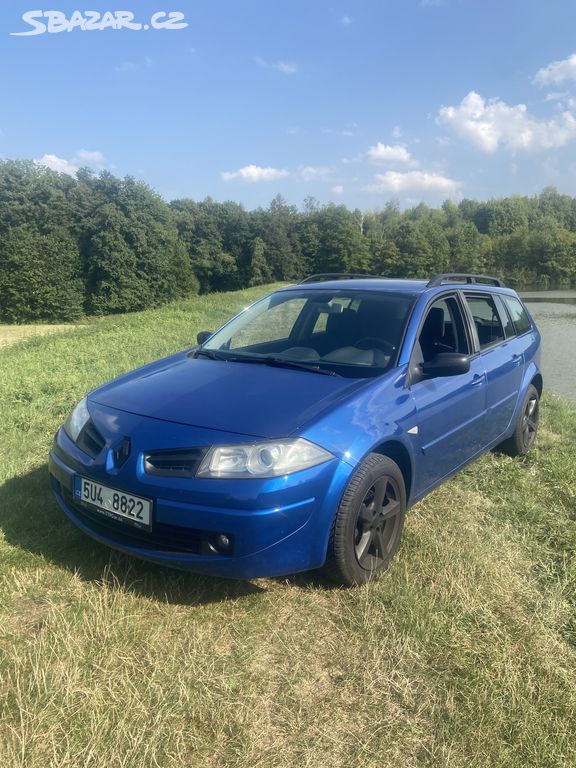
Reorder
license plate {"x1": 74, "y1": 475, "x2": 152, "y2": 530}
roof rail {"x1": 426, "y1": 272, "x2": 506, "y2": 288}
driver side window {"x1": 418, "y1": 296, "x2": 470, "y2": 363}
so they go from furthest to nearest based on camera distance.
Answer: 1. roof rail {"x1": 426, "y1": 272, "x2": 506, "y2": 288}
2. driver side window {"x1": 418, "y1": 296, "x2": 470, "y2": 363}
3. license plate {"x1": 74, "y1": 475, "x2": 152, "y2": 530}

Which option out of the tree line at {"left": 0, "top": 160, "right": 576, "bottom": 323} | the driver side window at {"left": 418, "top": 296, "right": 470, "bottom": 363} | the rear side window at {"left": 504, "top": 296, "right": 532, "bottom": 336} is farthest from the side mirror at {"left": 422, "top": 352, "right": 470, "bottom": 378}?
the tree line at {"left": 0, "top": 160, "right": 576, "bottom": 323}

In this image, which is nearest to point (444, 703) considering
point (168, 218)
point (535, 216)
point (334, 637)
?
point (334, 637)

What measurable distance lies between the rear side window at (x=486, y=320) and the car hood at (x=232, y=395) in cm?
175

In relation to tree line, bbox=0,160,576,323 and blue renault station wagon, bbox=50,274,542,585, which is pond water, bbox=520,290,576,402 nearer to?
blue renault station wagon, bbox=50,274,542,585

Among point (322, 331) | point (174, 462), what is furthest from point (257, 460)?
point (322, 331)

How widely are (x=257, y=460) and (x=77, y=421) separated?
1.26 metres

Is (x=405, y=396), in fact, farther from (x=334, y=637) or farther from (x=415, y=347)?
(x=334, y=637)

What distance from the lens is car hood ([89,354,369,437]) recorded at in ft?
8.69

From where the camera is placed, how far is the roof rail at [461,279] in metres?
4.14

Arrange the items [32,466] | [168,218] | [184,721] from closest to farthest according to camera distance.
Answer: [184,721] → [32,466] → [168,218]

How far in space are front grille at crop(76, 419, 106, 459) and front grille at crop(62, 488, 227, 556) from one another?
0.97ft

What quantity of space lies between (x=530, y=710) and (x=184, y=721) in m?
1.30

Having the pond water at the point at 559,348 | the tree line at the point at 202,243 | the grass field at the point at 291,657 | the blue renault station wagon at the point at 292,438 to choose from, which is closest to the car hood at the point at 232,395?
the blue renault station wagon at the point at 292,438

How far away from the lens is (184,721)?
195 centimetres
